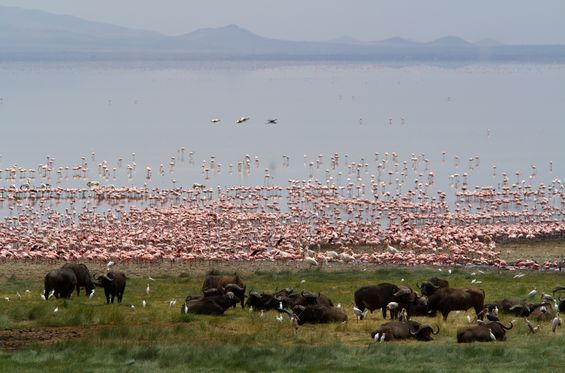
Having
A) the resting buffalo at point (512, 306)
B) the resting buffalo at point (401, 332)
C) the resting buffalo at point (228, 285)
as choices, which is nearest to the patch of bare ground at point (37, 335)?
the resting buffalo at point (228, 285)

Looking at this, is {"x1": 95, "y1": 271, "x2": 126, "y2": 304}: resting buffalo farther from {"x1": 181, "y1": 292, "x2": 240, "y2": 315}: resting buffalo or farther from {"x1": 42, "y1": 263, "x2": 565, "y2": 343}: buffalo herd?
{"x1": 181, "y1": 292, "x2": 240, "y2": 315}: resting buffalo

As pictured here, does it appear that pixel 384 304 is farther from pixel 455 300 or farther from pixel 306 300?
pixel 306 300

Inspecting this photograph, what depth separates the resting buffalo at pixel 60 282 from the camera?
1123 inches

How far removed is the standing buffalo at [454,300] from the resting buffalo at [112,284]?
7242mm

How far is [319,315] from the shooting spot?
2512cm

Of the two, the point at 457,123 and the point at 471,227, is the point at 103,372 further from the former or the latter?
the point at 457,123

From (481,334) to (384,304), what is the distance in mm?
3979

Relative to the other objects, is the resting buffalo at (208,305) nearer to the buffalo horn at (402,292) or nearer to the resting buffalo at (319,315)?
the resting buffalo at (319,315)

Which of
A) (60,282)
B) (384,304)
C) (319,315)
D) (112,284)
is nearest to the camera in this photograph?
(319,315)

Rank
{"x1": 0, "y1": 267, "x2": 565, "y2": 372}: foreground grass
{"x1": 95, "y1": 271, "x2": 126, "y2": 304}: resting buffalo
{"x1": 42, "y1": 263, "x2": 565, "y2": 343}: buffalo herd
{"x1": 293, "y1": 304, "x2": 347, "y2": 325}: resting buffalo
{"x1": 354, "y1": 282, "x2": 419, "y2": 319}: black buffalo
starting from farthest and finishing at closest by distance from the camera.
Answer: {"x1": 95, "y1": 271, "x2": 126, "y2": 304}: resting buffalo, {"x1": 354, "y1": 282, "x2": 419, "y2": 319}: black buffalo, {"x1": 293, "y1": 304, "x2": 347, "y2": 325}: resting buffalo, {"x1": 42, "y1": 263, "x2": 565, "y2": 343}: buffalo herd, {"x1": 0, "y1": 267, "x2": 565, "y2": 372}: foreground grass

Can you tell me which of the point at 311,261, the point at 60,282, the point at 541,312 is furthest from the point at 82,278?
the point at 311,261

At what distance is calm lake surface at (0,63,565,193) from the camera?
247 ft

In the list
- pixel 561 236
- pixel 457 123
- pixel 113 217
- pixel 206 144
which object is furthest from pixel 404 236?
pixel 457 123

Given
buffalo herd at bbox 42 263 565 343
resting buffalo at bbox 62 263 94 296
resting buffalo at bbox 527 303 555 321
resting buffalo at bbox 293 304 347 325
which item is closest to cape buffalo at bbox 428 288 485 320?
buffalo herd at bbox 42 263 565 343
